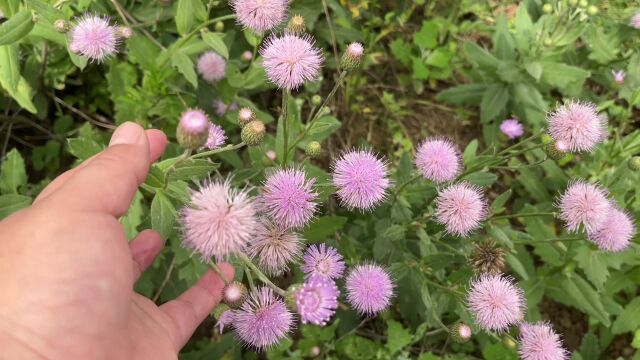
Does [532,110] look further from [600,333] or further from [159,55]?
[159,55]

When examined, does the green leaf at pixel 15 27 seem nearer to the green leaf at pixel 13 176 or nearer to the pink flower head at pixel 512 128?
the green leaf at pixel 13 176

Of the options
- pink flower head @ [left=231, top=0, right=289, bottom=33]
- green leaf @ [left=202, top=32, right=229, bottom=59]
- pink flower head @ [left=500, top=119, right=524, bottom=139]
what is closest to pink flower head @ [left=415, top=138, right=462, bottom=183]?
pink flower head @ [left=231, top=0, right=289, bottom=33]

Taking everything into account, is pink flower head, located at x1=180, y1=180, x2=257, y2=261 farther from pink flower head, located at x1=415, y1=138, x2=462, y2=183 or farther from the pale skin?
pink flower head, located at x1=415, y1=138, x2=462, y2=183

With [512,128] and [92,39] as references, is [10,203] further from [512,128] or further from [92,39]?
[512,128]

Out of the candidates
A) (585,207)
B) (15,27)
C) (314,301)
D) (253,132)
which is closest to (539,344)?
(585,207)

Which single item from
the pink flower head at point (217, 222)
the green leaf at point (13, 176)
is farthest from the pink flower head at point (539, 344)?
the green leaf at point (13, 176)
